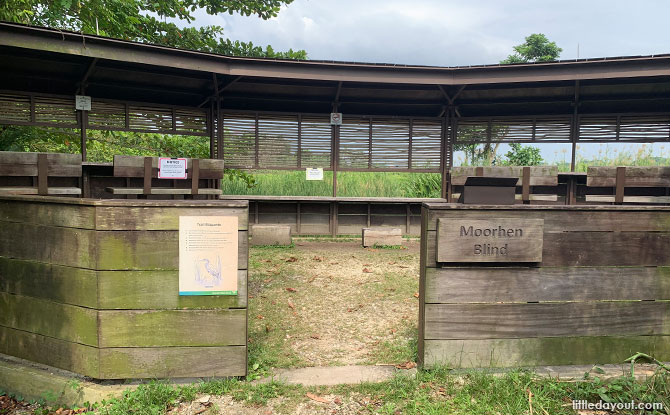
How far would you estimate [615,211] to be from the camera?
3.03 meters

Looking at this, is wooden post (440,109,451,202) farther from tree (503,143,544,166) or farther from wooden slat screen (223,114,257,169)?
tree (503,143,544,166)

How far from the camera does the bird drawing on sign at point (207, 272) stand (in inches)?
112

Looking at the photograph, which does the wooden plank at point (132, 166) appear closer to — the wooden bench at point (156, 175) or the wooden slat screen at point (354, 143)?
the wooden bench at point (156, 175)

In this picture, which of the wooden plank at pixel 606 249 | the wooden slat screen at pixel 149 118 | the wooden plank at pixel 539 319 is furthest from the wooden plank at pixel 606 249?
the wooden slat screen at pixel 149 118

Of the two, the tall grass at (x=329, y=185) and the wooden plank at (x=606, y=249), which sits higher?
the tall grass at (x=329, y=185)

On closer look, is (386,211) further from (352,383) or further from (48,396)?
(48,396)

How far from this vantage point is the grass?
258 cm

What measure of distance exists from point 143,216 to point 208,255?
524 mm

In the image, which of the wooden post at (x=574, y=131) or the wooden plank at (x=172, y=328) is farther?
the wooden post at (x=574, y=131)

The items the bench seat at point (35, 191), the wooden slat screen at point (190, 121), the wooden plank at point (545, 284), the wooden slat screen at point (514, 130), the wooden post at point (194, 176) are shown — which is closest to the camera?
the wooden plank at point (545, 284)

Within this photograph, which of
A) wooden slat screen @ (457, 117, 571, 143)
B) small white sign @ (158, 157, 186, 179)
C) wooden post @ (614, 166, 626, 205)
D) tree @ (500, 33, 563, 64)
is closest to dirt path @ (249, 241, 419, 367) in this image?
small white sign @ (158, 157, 186, 179)

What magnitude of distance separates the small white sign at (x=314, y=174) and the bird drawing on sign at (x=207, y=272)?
7.33 meters

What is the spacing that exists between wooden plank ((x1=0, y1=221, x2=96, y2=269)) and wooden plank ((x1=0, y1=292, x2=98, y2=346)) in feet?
1.06

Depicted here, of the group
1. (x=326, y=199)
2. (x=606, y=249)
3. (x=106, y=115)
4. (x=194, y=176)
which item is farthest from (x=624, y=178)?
(x=106, y=115)
